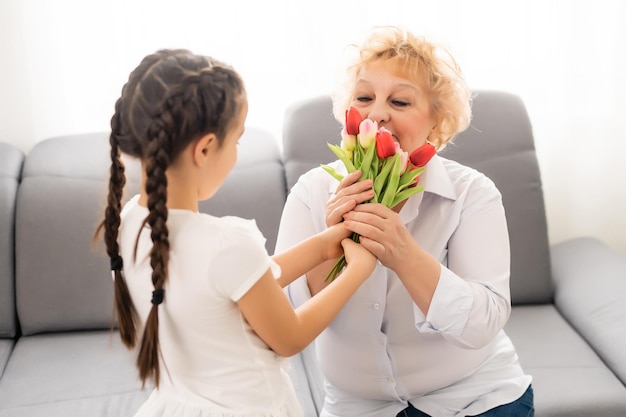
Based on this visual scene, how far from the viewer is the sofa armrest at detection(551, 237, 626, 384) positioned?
2125 mm

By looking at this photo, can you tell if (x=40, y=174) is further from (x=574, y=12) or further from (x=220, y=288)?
(x=574, y=12)

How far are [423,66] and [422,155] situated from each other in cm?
27

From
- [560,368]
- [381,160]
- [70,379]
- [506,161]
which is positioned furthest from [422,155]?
[70,379]

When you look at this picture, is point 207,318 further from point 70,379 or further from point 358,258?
point 70,379

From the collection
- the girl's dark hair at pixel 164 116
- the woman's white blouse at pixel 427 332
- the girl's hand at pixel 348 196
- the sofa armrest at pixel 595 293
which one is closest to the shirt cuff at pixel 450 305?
the woman's white blouse at pixel 427 332

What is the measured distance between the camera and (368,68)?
167 cm

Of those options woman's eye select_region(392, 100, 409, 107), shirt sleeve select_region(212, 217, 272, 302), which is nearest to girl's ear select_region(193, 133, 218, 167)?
shirt sleeve select_region(212, 217, 272, 302)

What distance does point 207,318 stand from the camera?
1208 millimetres

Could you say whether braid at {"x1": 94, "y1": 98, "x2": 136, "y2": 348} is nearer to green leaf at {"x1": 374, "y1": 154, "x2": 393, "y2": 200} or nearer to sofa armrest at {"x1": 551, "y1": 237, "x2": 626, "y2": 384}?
green leaf at {"x1": 374, "y1": 154, "x2": 393, "y2": 200}

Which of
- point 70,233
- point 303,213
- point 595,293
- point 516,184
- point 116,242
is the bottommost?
point 595,293

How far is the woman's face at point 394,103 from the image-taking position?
163cm

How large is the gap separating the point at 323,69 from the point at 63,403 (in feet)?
4.29

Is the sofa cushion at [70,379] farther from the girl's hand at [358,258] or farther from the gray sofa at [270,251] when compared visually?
the girl's hand at [358,258]

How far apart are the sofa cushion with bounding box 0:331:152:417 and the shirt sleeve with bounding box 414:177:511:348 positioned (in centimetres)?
84
